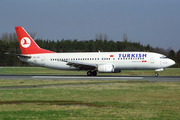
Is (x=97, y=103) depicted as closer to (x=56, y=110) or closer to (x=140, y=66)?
(x=56, y=110)

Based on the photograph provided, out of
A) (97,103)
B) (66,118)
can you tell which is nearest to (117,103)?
(97,103)

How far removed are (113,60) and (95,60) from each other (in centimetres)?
308

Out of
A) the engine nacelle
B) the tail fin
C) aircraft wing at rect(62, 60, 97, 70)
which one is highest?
the tail fin

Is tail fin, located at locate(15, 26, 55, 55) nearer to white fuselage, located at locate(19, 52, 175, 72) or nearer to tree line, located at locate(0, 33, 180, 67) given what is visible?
white fuselage, located at locate(19, 52, 175, 72)

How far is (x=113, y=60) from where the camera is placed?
43031 millimetres

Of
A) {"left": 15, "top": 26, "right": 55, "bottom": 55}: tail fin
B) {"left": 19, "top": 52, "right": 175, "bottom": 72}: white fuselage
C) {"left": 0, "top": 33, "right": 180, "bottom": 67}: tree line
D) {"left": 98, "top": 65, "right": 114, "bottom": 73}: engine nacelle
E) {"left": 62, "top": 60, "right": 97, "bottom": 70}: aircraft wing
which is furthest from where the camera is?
{"left": 0, "top": 33, "right": 180, "bottom": 67}: tree line

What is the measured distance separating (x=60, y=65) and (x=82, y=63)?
4.47 m

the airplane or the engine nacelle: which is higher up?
the airplane

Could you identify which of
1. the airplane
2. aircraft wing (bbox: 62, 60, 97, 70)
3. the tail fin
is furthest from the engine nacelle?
the tail fin

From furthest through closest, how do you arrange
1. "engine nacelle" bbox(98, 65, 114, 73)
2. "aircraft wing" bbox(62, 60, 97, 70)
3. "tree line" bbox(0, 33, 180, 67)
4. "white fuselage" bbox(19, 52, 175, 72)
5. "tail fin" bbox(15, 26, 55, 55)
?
"tree line" bbox(0, 33, 180, 67) → "tail fin" bbox(15, 26, 55, 55) → "aircraft wing" bbox(62, 60, 97, 70) → "white fuselage" bbox(19, 52, 175, 72) → "engine nacelle" bbox(98, 65, 114, 73)

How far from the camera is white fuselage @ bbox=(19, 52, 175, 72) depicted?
42.0 m

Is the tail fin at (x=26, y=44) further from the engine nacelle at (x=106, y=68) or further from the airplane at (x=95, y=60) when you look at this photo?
the engine nacelle at (x=106, y=68)

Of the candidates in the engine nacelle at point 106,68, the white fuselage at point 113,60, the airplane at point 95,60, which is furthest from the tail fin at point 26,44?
the engine nacelle at point 106,68

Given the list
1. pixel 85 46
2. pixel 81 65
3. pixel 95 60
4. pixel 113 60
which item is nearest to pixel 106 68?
pixel 113 60
